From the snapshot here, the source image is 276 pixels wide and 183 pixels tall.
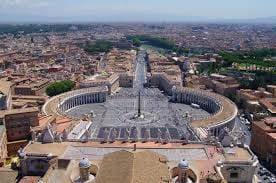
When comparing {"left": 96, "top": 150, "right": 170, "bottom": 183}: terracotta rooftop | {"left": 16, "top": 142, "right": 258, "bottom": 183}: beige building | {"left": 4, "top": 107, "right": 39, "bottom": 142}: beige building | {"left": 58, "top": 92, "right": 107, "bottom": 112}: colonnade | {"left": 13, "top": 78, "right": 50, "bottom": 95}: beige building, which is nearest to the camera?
{"left": 96, "top": 150, "right": 170, "bottom": 183}: terracotta rooftop

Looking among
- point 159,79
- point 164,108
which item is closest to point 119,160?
point 164,108

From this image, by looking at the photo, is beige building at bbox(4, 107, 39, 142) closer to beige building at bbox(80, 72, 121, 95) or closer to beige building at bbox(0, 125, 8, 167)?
beige building at bbox(0, 125, 8, 167)

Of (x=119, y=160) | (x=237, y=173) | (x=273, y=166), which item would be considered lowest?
(x=273, y=166)

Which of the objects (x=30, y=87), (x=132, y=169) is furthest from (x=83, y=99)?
(x=132, y=169)

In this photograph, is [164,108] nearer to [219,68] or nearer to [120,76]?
[120,76]

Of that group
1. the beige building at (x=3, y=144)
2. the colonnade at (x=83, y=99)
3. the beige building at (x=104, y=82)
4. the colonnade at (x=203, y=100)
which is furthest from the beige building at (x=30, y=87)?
the beige building at (x=3, y=144)

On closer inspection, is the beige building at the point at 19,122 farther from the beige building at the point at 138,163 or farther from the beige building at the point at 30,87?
the beige building at the point at 30,87

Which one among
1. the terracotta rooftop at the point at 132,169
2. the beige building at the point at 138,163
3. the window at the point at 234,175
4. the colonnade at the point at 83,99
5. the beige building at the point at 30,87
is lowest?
the colonnade at the point at 83,99

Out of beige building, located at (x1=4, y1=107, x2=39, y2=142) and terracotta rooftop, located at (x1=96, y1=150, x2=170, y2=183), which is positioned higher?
terracotta rooftop, located at (x1=96, y1=150, x2=170, y2=183)

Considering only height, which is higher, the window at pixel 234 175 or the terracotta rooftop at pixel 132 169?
the terracotta rooftop at pixel 132 169

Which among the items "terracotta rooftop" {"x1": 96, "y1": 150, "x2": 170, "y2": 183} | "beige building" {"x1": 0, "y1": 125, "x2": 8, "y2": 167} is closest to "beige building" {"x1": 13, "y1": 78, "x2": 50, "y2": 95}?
"beige building" {"x1": 0, "y1": 125, "x2": 8, "y2": 167}

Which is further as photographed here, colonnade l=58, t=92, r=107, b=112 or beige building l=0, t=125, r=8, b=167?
colonnade l=58, t=92, r=107, b=112
